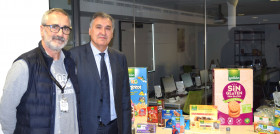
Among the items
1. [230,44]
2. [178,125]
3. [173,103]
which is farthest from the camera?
[173,103]

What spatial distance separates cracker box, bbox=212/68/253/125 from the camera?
2.68 m

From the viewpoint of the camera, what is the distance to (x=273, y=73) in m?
3.55

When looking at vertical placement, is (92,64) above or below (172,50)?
below

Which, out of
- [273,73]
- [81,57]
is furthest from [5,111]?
[273,73]

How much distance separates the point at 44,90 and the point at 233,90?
1.79 meters

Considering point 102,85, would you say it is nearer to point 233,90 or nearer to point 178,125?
point 178,125

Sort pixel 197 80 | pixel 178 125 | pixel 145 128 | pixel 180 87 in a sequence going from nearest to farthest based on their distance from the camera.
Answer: pixel 178 125 < pixel 145 128 < pixel 197 80 < pixel 180 87

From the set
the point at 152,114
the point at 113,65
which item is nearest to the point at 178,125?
the point at 152,114

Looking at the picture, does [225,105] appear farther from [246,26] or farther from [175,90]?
[175,90]

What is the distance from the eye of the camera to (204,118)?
263cm

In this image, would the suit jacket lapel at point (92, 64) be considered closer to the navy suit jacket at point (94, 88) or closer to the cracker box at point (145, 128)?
the navy suit jacket at point (94, 88)

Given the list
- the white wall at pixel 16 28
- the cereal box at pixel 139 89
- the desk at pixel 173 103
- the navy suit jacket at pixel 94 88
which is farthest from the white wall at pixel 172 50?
the white wall at pixel 16 28

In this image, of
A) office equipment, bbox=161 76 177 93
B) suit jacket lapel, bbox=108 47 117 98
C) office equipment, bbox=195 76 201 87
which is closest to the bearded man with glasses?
suit jacket lapel, bbox=108 47 117 98

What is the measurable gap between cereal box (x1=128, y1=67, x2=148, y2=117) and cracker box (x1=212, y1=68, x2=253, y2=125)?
0.79 m
